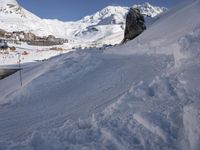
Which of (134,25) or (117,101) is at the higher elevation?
(134,25)

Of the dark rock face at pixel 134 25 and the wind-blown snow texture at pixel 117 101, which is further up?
the dark rock face at pixel 134 25

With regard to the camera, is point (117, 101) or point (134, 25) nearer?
point (117, 101)

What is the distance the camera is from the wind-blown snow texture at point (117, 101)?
712 centimetres

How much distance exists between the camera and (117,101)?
8.40 m

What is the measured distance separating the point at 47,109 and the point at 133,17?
20533 mm

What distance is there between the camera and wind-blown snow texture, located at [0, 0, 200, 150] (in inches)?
280

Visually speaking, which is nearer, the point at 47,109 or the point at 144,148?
the point at 144,148

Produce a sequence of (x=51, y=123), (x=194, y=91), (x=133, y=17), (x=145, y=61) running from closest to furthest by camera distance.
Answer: (x=194, y=91) < (x=51, y=123) < (x=145, y=61) < (x=133, y=17)

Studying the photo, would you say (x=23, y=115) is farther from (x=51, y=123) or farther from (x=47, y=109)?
(x=51, y=123)

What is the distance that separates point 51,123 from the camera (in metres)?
9.08

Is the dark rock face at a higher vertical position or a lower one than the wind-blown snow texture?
higher

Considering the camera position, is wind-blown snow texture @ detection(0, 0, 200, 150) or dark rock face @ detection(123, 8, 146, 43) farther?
dark rock face @ detection(123, 8, 146, 43)

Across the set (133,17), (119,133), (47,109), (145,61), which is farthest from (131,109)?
(133,17)

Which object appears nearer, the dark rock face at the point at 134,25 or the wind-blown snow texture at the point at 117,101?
the wind-blown snow texture at the point at 117,101
